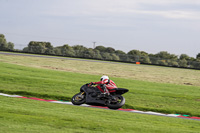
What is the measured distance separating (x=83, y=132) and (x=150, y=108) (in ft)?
27.0

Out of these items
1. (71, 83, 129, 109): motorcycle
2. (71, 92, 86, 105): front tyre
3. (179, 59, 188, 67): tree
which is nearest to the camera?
(71, 83, 129, 109): motorcycle

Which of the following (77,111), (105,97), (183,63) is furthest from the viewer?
(183,63)

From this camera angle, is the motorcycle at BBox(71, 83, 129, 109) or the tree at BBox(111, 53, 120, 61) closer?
the motorcycle at BBox(71, 83, 129, 109)

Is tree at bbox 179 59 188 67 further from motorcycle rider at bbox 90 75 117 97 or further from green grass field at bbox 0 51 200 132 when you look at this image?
motorcycle rider at bbox 90 75 117 97

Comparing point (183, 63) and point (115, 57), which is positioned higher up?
point (115, 57)

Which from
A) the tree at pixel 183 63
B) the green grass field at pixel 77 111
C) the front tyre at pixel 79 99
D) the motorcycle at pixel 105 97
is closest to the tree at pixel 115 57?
the tree at pixel 183 63

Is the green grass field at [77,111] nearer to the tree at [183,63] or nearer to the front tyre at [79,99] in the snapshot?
the front tyre at [79,99]

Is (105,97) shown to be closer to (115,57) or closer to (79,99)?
(79,99)

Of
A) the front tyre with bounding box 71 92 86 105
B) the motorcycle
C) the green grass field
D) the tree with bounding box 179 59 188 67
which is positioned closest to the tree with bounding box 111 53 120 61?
the tree with bounding box 179 59 188 67

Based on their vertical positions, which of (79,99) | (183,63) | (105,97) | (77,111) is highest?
(183,63)

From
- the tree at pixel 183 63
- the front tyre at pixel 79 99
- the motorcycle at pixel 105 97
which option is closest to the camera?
the motorcycle at pixel 105 97

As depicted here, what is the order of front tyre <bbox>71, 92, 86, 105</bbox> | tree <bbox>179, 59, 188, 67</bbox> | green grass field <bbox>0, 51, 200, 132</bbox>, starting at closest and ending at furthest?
1. green grass field <bbox>0, 51, 200, 132</bbox>
2. front tyre <bbox>71, 92, 86, 105</bbox>
3. tree <bbox>179, 59, 188, 67</bbox>

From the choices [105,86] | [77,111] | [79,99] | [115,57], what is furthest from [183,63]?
[77,111]

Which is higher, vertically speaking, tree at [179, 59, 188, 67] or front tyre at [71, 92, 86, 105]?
tree at [179, 59, 188, 67]
